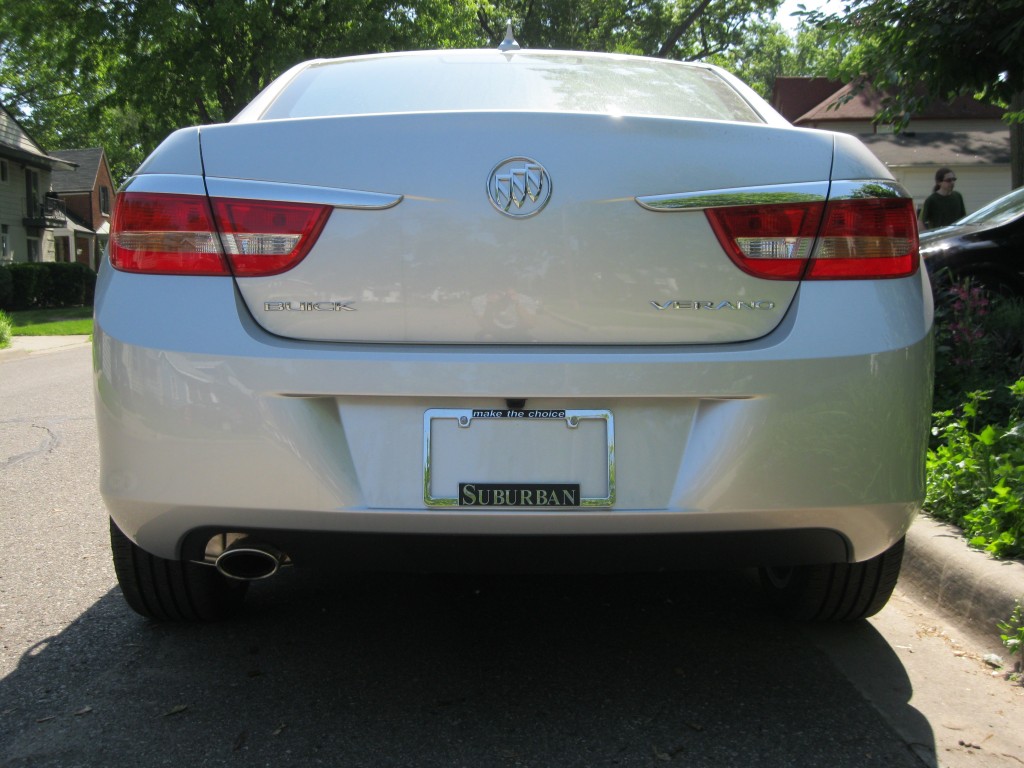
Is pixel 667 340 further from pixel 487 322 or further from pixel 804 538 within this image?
pixel 804 538

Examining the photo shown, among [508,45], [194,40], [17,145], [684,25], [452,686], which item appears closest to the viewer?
[452,686]

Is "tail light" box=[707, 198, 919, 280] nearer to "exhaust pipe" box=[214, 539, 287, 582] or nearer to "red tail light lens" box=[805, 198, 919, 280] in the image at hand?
"red tail light lens" box=[805, 198, 919, 280]

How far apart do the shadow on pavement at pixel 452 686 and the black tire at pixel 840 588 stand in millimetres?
95

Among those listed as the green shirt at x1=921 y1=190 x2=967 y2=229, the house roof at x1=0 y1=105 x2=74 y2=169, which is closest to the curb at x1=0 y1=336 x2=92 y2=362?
the green shirt at x1=921 y1=190 x2=967 y2=229

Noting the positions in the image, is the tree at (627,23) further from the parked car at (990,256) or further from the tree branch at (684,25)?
the parked car at (990,256)

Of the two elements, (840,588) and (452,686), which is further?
(840,588)

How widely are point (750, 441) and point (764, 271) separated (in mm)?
390

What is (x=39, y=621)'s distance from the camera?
3.40 m

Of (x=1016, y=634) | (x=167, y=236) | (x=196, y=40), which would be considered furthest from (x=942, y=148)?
(x=167, y=236)

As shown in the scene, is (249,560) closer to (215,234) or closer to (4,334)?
(215,234)

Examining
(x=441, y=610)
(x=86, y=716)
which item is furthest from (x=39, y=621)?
(x=441, y=610)

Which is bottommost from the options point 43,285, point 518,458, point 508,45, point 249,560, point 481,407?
point 43,285

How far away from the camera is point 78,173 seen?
198 ft

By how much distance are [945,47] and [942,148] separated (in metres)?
30.5
